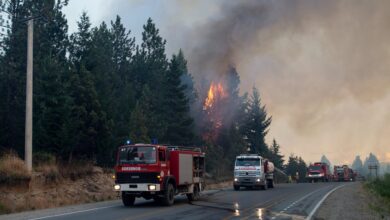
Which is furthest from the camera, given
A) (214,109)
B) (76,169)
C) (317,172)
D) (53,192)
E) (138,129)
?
(317,172)

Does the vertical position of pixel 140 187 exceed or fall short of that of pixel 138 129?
it falls short

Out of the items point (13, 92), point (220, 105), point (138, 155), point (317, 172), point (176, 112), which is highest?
point (220, 105)

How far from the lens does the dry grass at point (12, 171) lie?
1013 inches

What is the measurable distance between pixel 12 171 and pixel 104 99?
68.5 ft

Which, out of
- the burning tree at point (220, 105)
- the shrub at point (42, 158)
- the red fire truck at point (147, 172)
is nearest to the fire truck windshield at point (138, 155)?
the red fire truck at point (147, 172)

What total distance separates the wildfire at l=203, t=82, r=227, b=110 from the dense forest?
0.56ft

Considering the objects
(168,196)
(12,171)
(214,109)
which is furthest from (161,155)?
(214,109)

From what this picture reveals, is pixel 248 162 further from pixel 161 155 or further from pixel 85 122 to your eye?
pixel 161 155

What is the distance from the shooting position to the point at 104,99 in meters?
47.0

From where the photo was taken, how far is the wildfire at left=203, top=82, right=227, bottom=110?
2224 inches

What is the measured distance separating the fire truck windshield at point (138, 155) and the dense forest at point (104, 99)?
447 inches

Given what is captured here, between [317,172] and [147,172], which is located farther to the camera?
[317,172]

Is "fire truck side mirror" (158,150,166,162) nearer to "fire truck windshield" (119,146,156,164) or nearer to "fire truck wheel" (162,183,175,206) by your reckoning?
"fire truck windshield" (119,146,156,164)

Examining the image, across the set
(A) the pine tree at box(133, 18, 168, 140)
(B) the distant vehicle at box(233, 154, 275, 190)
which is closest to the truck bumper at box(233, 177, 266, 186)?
(B) the distant vehicle at box(233, 154, 275, 190)
